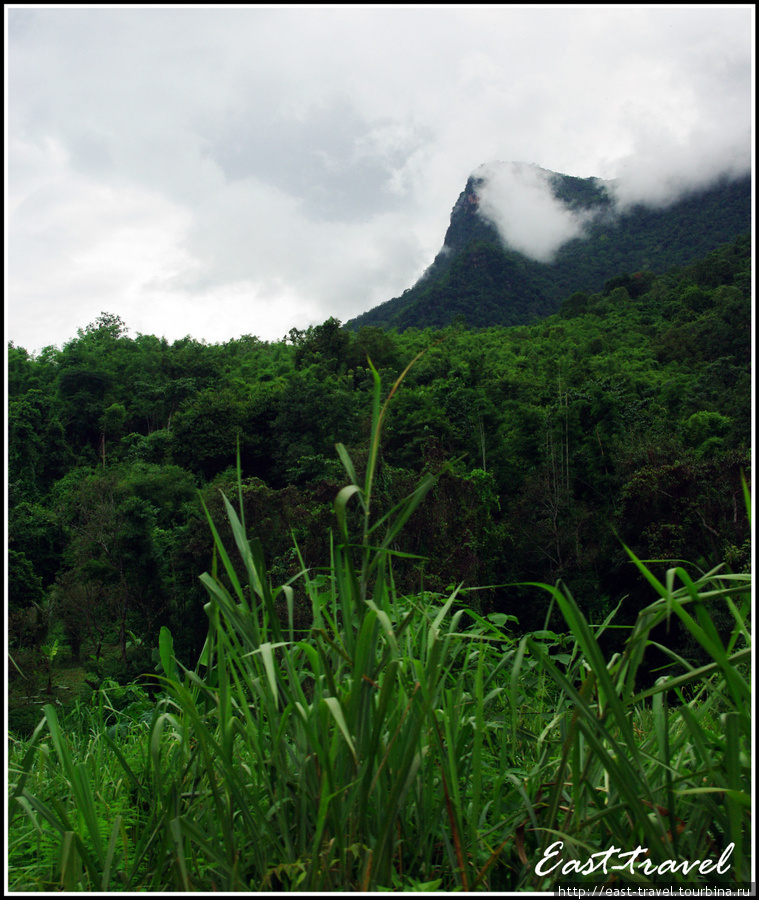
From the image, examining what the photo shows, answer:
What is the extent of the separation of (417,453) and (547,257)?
23955mm

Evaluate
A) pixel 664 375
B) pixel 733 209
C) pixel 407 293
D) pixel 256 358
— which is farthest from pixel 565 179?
pixel 256 358

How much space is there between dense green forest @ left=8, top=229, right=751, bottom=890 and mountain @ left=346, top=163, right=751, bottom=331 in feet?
10.5

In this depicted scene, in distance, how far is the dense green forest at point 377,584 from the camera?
0.51m

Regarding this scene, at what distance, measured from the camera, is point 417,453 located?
1459cm

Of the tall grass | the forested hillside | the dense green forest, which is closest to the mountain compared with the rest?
the forested hillside

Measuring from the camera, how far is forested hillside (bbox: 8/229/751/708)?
→ 11.1 m

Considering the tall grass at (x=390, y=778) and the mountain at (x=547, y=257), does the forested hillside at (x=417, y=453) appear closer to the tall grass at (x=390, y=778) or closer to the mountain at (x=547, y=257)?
the mountain at (x=547, y=257)

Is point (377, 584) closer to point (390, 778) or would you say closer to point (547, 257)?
point (390, 778)

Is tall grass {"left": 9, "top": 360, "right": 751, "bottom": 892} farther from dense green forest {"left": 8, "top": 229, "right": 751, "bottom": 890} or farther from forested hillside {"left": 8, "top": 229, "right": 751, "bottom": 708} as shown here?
forested hillside {"left": 8, "top": 229, "right": 751, "bottom": 708}

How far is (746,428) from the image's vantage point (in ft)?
40.1

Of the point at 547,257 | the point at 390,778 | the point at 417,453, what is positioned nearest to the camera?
the point at 390,778

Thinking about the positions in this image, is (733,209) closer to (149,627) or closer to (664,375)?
(664,375)

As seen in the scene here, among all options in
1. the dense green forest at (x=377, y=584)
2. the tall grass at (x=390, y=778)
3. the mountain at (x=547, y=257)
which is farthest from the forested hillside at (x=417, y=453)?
the tall grass at (x=390, y=778)

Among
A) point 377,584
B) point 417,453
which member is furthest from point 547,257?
point 377,584
